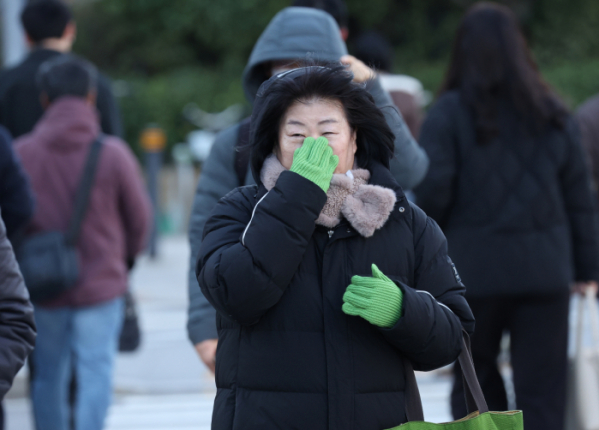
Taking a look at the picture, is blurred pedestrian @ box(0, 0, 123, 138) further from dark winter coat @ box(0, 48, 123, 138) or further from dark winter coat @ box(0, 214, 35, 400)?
dark winter coat @ box(0, 214, 35, 400)

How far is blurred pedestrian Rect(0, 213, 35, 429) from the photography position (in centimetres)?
219

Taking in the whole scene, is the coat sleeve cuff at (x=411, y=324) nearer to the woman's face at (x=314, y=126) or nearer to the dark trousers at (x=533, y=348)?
the woman's face at (x=314, y=126)

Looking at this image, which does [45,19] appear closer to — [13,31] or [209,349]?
[13,31]

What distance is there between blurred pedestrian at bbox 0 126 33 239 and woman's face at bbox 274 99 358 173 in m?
1.68

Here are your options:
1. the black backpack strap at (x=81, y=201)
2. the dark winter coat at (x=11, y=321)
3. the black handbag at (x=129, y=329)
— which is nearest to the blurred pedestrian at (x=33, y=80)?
the black backpack strap at (x=81, y=201)

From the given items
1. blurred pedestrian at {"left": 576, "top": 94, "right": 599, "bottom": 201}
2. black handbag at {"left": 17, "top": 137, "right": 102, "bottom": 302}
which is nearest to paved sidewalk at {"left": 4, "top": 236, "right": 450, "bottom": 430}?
black handbag at {"left": 17, "top": 137, "right": 102, "bottom": 302}

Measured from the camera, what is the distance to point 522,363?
11.9 ft

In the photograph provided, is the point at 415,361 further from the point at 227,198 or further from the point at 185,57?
the point at 185,57

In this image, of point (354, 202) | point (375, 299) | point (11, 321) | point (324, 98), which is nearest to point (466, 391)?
point (375, 299)

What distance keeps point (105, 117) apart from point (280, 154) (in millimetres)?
2928

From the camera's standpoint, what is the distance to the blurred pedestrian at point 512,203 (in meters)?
3.60

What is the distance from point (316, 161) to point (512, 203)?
1.78 metres

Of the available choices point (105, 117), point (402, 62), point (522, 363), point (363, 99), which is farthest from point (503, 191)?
point (402, 62)

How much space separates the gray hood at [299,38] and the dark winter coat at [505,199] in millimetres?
891
